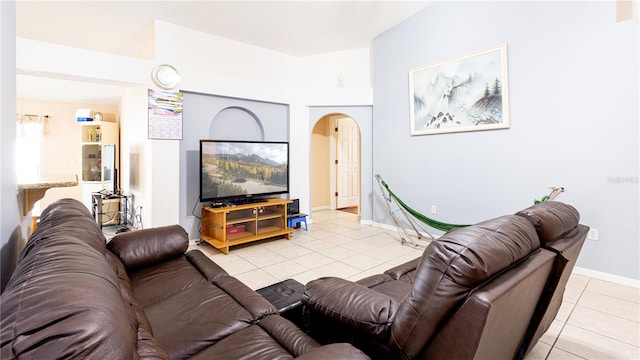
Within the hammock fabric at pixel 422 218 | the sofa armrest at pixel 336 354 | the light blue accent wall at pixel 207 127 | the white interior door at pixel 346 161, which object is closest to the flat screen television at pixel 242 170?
the light blue accent wall at pixel 207 127

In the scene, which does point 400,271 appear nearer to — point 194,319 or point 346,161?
point 194,319

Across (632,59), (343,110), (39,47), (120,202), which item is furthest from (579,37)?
(120,202)

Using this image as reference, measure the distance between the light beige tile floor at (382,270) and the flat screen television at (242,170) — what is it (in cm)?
72

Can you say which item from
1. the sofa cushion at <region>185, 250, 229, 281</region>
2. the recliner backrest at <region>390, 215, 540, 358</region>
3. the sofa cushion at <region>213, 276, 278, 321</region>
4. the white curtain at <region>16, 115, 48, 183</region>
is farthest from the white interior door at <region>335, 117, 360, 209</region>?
the white curtain at <region>16, 115, 48, 183</region>

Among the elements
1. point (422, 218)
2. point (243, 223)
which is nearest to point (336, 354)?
point (422, 218)

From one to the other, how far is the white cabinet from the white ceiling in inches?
49.7

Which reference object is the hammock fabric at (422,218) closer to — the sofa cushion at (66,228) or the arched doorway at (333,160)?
the arched doorway at (333,160)

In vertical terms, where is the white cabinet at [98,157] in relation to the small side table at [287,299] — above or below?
above

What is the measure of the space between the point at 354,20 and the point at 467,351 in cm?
446

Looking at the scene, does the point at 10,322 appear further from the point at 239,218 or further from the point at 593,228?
the point at 593,228

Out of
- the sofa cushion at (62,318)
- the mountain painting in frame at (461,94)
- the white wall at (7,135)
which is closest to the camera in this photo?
the sofa cushion at (62,318)

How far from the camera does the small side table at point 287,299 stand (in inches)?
67.2

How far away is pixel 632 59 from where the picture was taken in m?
2.68

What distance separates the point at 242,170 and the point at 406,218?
101 inches
